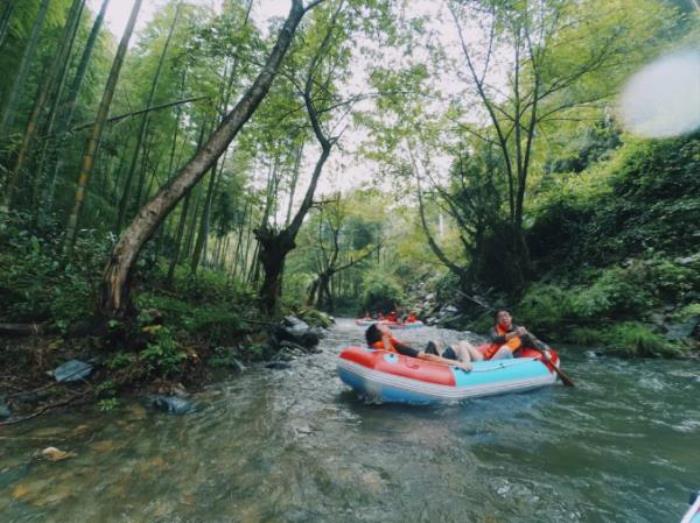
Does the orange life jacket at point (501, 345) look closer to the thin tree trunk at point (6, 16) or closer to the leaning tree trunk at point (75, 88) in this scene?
the leaning tree trunk at point (75, 88)

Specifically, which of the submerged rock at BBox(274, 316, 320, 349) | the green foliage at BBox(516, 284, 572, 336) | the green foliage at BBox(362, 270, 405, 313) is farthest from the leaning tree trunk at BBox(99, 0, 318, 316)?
the green foliage at BBox(362, 270, 405, 313)

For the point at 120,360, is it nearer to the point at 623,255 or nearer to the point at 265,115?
the point at 265,115

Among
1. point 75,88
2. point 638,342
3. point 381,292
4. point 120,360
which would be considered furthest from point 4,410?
point 381,292

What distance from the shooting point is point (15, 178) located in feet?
17.1

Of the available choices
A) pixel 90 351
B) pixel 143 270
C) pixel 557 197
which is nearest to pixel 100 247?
pixel 143 270

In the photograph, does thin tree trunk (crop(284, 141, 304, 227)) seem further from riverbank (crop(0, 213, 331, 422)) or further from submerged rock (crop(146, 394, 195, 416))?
submerged rock (crop(146, 394, 195, 416))

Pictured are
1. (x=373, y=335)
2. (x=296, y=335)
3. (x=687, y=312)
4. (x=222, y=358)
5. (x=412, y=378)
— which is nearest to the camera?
(x=412, y=378)

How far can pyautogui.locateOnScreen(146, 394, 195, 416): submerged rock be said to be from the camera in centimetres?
387

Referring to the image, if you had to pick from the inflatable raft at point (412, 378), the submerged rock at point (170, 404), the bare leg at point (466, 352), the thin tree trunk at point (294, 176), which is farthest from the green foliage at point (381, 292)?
the submerged rock at point (170, 404)

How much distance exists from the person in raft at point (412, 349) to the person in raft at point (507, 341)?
0.48 metres

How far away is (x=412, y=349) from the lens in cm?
550

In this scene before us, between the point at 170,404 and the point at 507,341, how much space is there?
5.10m

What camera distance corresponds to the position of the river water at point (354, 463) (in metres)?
2.31

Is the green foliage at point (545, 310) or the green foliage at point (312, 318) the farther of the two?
the green foliage at point (312, 318)
